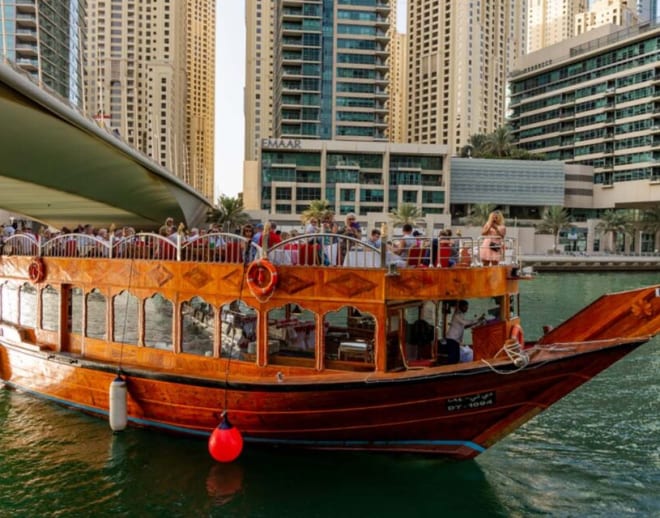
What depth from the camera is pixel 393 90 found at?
162 m

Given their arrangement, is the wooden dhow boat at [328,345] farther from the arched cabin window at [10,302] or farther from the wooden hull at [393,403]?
the arched cabin window at [10,302]

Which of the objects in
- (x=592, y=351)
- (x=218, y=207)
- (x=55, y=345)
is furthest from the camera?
(x=218, y=207)

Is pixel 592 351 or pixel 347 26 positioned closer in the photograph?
pixel 592 351

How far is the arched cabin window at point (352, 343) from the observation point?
9.07 m

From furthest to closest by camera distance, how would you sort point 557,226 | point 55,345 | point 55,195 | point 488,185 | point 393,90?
point 393,90 < point 488,185 < point 557,226 < point 55,195 < point 55,345

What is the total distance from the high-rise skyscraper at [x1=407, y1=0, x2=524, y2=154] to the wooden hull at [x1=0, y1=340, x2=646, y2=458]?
11612cm

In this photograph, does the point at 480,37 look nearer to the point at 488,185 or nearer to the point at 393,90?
the point at 393,90

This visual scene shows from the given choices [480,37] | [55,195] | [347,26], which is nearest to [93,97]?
[347,26]

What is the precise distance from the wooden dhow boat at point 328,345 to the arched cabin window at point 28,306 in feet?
6.33

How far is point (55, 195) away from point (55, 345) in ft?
67.0

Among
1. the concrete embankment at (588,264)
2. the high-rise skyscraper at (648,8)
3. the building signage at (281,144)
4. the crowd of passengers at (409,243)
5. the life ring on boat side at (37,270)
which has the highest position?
the high-rise skyscraper at (648,8)

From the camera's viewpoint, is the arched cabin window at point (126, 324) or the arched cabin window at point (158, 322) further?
the arched cabin window at point (126, 324)

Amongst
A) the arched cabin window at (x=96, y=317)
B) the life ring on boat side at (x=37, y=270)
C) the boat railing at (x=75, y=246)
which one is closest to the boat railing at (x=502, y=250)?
the boat railing at (x=75, y=246)

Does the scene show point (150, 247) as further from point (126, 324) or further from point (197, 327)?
point (197, 327)
